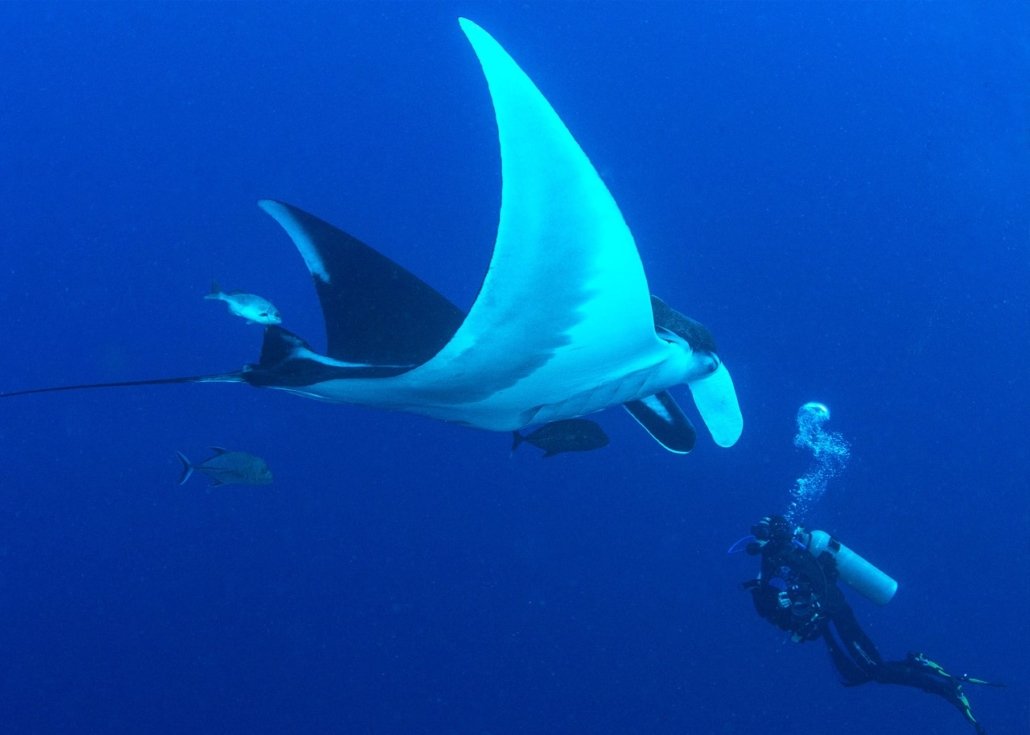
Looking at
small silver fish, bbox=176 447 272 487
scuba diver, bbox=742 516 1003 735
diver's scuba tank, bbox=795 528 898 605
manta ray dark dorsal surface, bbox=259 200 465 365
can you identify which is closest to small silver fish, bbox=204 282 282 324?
small silver fish, bbox=176 447 272 487

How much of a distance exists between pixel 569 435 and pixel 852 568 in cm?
282

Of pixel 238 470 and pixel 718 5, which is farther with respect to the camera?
pixel 718 5

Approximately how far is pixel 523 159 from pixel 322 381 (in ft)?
3.48

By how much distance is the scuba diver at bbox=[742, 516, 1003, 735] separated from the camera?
4535 mm

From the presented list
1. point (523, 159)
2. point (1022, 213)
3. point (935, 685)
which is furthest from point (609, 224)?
point (1022, 213)

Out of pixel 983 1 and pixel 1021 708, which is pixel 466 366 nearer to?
pixel 1021 708

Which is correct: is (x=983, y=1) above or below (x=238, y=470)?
above

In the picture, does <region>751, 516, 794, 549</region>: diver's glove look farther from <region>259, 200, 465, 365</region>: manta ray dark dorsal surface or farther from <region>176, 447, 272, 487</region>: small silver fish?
<region>176, 447, 272, 487</region>: small silver fish

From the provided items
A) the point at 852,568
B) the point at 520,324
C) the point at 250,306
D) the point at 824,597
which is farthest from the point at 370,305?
the point at 852,568

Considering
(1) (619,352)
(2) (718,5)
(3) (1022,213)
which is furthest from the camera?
(2) (718,5)

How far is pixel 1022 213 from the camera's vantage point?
1592cm

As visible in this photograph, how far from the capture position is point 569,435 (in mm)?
3336

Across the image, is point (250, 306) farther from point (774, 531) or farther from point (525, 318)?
point (774, 531)

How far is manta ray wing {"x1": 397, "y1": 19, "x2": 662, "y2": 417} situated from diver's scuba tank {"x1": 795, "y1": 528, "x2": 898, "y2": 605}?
112 inches
